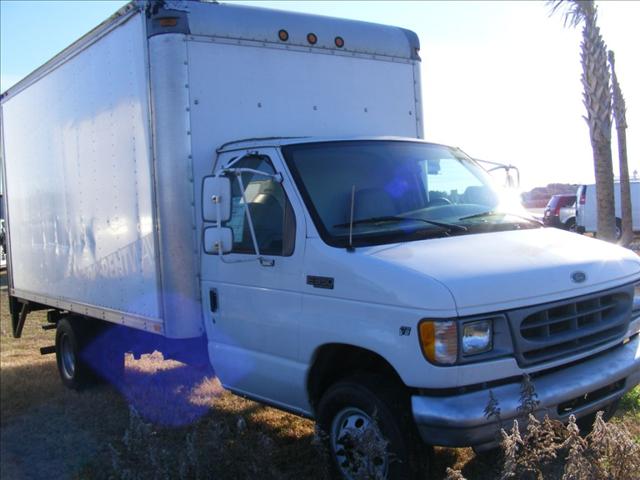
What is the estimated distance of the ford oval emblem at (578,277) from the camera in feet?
12.6

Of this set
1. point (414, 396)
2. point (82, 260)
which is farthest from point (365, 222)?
point (82, 260)

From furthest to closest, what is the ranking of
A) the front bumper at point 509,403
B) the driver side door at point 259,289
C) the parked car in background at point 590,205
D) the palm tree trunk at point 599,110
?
the parked car in background at point 590,205, the palm tree trunk at point 599,110, the driver side door at point 259,289, the front bumper at point 509,403

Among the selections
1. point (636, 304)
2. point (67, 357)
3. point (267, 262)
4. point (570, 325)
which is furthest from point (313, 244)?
point (67, 357)

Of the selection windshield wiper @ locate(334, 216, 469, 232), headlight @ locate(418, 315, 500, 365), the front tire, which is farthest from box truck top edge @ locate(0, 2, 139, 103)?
the front tire

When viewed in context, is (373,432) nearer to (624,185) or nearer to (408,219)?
(408,219)

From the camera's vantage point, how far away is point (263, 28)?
547cm

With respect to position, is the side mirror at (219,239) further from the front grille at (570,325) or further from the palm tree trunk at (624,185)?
the palm tree trunk at (624,185)

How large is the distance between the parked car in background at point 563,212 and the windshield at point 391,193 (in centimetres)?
2138

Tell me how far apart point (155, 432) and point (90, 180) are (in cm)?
256

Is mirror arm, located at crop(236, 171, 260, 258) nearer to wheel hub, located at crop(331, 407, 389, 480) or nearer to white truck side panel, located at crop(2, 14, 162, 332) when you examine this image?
white truck side panel, located at crop(2, 14, 162, 332)

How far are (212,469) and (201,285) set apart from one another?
1464 mm

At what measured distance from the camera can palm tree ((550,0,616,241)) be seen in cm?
1203

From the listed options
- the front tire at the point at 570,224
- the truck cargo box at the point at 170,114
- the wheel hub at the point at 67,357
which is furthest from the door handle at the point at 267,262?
the front tire at the point at 570,224

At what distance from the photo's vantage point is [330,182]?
4.52 metres
